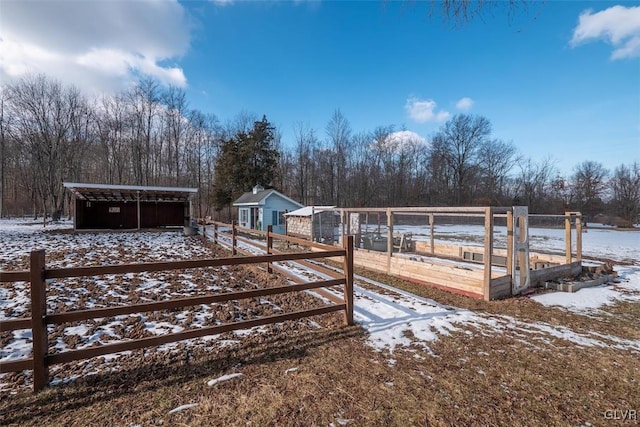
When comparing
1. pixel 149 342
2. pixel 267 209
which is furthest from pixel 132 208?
pixel 149 342

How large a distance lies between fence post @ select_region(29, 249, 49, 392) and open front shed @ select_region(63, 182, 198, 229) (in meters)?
16.7

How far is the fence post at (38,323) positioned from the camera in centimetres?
246

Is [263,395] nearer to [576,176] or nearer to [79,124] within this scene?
[79,124]

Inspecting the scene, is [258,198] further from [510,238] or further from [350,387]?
[350,387]

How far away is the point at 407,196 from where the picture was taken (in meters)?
40.5

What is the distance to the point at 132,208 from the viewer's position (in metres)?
20.6

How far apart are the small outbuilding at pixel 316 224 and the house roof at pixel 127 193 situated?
312 inches

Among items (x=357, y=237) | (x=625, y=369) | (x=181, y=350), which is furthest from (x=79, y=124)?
(x=625, y=369)

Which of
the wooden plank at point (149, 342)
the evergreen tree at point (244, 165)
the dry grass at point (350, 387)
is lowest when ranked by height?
the dry grass at point (350, 387)

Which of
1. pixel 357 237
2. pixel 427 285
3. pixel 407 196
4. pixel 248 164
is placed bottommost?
pixel 427 285

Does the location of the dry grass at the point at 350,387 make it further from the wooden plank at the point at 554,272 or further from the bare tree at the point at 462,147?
the bare tree at the point at 462,147

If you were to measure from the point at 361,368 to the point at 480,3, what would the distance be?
4.34 m

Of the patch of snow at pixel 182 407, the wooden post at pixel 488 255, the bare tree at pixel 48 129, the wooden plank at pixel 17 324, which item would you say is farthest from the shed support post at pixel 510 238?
the bare tree at pixel 48 129

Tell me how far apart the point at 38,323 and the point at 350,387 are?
9.34 feet
